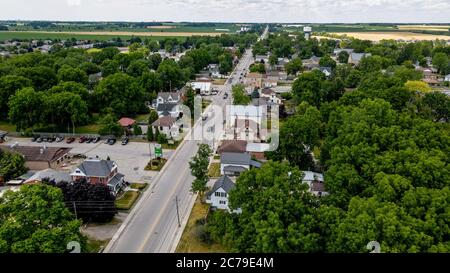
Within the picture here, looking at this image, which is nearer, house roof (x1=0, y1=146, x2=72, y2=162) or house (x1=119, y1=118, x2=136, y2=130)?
house roof (x1=0, y1=146, x2=72, y2=162)

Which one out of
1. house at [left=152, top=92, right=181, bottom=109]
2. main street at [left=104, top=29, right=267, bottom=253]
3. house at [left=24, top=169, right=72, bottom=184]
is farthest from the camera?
house at [left=152, top=92, right=181, bottom=109]

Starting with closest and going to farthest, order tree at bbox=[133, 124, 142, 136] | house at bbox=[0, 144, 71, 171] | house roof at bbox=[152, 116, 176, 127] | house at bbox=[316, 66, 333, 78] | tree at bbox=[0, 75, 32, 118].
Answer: house at bbox=[0, 144, 71, 171]
tree at bbox=[133, 124, 142, 136]
house roof at bbox=[152, 116, 176, 127]
tree at bbox=[0, 75, 32, 118]
house at bbox=[316, 66, 333, 78]

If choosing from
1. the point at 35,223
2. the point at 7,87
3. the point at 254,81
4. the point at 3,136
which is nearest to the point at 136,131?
the point at 3,136

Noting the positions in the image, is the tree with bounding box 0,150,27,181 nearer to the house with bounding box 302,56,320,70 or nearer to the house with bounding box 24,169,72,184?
the house with bounding box 24,169,72,184

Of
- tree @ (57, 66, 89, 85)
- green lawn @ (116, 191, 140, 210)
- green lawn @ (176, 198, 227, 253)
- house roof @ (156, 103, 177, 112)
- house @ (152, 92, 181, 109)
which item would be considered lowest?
green lawn @ (176, 198, 227, 253)

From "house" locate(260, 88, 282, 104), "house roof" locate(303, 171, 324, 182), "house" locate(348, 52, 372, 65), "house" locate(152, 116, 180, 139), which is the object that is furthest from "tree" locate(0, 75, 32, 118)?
"house" locate(348, 52, 372, 65)

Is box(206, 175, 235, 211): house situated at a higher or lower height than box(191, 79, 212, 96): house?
lower

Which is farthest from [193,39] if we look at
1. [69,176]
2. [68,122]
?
[69,176]
